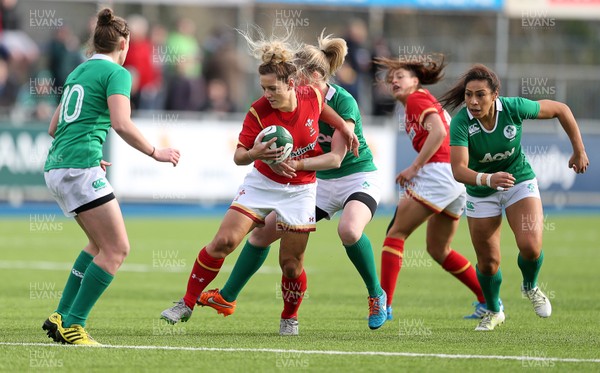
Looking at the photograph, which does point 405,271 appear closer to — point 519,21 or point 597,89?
point 597,89

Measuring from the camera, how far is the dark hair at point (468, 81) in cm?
834

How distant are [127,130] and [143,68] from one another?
15590 millimetres

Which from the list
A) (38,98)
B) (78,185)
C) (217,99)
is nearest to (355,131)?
(78,185)

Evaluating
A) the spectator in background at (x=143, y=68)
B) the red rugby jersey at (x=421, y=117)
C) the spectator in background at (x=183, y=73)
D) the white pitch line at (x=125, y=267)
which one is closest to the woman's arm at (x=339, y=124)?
the red rugby jersey at (x=421, y=117)

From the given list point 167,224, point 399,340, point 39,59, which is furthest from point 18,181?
point 399,340

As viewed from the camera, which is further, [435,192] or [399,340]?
[435,192]

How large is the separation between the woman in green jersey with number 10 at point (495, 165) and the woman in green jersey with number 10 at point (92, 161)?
7.73 feet

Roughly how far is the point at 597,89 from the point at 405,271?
12.2 metres

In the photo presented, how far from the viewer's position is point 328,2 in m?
24.4

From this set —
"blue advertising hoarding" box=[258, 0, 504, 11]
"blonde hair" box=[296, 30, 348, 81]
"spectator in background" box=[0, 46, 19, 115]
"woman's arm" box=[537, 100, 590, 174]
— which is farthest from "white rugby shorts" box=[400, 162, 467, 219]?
"blue advertising hoarding" box=[258, 0, 504, 11]

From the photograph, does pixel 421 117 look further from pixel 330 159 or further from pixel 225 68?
pixel 225 68

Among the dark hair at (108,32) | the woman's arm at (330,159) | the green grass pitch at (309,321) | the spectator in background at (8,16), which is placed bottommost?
the green grass pitch at (309,321)

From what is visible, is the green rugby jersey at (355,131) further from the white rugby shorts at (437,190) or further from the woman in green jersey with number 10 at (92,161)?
the woman in green jersey with number 10 at (92,161)

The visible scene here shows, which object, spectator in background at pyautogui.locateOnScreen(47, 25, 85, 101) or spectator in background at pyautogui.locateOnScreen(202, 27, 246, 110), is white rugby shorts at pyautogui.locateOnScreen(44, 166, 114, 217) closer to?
spectator in background at pyautogui.locateOnScreen(47, 25, 85, 101)
